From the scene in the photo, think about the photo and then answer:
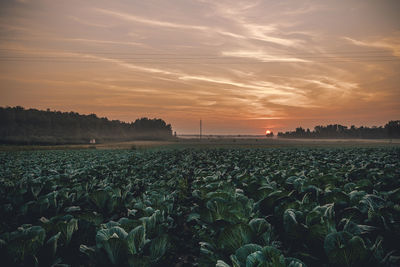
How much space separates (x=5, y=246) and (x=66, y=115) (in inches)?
5652

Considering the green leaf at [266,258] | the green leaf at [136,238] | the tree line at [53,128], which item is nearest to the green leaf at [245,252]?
the green leaf at [266,258]

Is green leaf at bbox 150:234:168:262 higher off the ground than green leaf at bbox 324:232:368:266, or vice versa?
green leaf at bbox 324:232:368:266

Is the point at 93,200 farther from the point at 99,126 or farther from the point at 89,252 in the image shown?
the point at 99,126

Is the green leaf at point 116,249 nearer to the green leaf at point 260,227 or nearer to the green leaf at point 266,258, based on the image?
the green leaf at point 266,258

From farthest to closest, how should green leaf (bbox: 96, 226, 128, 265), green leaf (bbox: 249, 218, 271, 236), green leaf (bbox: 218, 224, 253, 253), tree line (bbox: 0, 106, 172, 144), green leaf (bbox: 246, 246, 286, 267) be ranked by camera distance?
tree line (bbox: 0, 106, 172, 144) < green leaf (bbox: 249, 218, 271, 236) < green leaf (bbox: 218, 224, 253, 253) < green leaf (bbox: 96, 226, 128, 265) < green leaf (bbox: 246, 246, 286, 267)

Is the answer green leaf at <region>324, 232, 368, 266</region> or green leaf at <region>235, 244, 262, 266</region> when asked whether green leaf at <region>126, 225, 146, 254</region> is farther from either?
green leaf at <region>324, 232, 368, 266</region>

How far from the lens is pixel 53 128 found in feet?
380

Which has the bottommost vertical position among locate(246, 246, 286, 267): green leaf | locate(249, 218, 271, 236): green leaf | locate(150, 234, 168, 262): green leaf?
locate(150, 234, 168, 262): green leaf

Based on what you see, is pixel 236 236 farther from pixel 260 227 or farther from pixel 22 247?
pixel 22 247

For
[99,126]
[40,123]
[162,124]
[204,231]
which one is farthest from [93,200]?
[162,124]

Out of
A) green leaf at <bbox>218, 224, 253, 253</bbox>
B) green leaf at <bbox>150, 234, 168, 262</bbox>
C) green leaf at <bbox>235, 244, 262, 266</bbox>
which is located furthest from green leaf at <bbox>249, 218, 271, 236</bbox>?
green leaf at <bbox>150, 234, 168, 262</bbox>

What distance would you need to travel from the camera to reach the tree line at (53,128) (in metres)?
87.6

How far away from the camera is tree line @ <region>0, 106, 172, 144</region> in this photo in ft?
287

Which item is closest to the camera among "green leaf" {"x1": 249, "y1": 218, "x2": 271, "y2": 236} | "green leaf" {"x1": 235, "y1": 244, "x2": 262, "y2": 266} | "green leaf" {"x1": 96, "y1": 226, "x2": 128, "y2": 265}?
"green leaf" {"x1": 235, "y1": 244, "x2": 262, "y2": 266}
